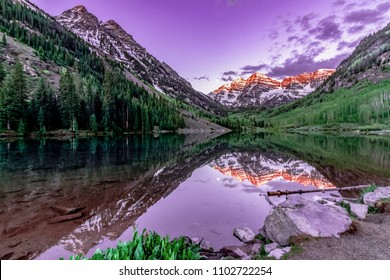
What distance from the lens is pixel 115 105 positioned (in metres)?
113

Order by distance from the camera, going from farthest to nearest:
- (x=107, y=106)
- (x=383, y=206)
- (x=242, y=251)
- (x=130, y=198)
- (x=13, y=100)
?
(x=107, y=106), (x=13, y=100), (x=130, y=198), (x=383, y=206), (x=242, y=251)

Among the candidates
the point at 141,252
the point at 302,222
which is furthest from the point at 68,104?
the point at 141,252

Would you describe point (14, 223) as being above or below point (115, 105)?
below

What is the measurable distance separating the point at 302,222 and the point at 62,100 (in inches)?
3794

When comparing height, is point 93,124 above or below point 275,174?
above

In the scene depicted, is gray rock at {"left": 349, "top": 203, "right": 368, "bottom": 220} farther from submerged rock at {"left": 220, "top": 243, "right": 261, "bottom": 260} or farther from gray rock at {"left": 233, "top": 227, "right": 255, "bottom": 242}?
submerged rock at {"left": 220, "top": 243, "right": 261, "bottom": 260}

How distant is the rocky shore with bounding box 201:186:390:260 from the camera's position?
28.4ft

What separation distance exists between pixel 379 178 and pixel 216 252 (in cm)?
2303

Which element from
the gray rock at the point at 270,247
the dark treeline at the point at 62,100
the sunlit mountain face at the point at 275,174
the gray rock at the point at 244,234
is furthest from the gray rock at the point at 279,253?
the dark treeline at the point at 62,100

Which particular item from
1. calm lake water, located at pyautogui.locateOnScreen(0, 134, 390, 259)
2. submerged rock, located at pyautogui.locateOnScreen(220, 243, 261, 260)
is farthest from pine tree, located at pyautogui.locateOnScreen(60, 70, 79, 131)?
submerged rock, located at pyautogui.locateOnScreen(220, 243, 261, 260)

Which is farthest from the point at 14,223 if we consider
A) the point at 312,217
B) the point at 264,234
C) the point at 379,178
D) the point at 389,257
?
the point at 379,178

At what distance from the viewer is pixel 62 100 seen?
89.4 meters

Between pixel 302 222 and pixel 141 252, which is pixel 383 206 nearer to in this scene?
pixel 302 222

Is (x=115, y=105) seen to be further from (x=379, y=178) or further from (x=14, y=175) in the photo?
(x=379, y=178)
